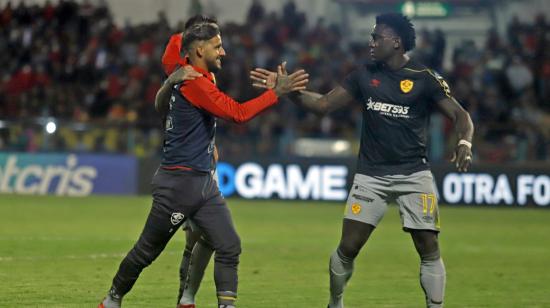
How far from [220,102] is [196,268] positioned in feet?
5.71

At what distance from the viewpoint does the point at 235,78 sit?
87.2 feet

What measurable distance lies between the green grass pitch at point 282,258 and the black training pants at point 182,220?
153 cm

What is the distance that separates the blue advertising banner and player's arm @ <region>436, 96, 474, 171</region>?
17105 mm

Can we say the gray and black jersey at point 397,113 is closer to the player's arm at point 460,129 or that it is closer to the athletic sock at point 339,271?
the player's arm at point 460,129

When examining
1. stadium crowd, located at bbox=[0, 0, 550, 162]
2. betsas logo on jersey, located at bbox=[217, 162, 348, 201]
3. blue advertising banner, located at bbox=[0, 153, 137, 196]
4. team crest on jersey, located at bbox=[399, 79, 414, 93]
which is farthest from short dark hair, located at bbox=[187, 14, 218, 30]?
blue advertising banner, located at bbox=[0, 153, 137, 196]

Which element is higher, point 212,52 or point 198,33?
point 198,33

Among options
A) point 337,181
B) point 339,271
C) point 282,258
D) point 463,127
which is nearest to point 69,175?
point 337,181

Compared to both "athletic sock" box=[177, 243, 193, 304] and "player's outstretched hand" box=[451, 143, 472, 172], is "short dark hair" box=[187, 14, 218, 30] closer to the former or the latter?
Result: "athletic sock" box=[177, 243, 193, 304]

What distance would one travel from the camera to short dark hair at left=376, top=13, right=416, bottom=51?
8594 mm

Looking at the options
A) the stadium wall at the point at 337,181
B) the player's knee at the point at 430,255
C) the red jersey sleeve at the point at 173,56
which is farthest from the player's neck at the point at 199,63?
the stadium wall at the point at 337,181

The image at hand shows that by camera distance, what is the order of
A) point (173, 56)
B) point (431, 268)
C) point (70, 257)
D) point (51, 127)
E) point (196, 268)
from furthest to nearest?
Answer: point (51, 127) → point (70, 257) → point (196, 268) → point (173, 56) → point (431, 268)

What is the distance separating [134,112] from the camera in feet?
84.9

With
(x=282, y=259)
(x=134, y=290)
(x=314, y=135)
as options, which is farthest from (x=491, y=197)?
(x=134, y=290)

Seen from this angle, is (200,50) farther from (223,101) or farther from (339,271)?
(339,271)
